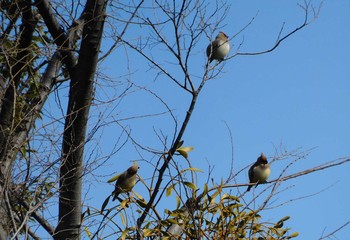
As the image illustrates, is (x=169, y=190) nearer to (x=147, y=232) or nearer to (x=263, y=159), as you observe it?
(x=147, y=232)

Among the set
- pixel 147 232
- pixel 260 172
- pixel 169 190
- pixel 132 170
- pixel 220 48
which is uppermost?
pixel 220 48

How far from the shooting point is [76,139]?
316cm

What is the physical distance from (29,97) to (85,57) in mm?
1194

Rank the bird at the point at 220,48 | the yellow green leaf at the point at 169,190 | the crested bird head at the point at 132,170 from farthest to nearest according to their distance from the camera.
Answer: the bird at the point at 220,48 < the crested bird head at the point at 132,170 < the yellow green leaf at the point at 169,190

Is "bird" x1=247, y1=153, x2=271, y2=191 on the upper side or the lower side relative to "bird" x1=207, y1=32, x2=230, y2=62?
lower

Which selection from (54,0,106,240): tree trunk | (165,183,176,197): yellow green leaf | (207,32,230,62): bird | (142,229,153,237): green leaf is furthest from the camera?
(207,32,230,62): bird

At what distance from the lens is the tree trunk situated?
123 inches

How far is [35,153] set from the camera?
3.47m

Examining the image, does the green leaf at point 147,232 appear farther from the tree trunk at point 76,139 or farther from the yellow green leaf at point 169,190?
the tree trunk at point 76,139

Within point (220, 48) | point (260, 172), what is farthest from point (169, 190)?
point (220, 48)

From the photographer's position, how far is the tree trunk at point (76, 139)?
10.3ft

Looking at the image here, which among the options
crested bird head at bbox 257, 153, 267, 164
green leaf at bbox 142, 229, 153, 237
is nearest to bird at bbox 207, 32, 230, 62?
crested bird head at bbox 257, 153, 267, 164

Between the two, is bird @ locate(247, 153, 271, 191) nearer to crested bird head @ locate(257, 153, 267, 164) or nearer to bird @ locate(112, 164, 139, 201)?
crested bird head @ locate(257, 153, 267, 164)

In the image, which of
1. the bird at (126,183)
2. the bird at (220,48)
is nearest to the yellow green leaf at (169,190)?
the bird at (126,183)
